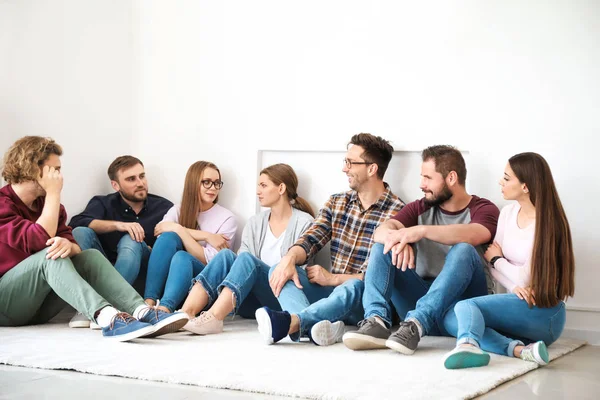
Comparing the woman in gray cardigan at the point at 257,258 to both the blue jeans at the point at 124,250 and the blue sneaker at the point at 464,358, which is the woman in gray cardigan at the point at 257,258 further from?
the blue sneaker at the point at 464,358

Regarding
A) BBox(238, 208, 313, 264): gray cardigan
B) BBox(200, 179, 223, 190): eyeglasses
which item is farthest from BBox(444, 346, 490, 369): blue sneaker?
BBox(200, 179, 223, 190): eyeglasses

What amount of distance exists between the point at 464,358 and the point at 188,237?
6.82 feet

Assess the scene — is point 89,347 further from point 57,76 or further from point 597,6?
point 597,6

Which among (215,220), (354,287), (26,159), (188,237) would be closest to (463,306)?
(354,287)

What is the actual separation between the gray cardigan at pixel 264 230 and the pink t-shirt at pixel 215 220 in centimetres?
19

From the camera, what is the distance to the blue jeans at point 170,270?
3.97m

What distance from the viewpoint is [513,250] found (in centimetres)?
324

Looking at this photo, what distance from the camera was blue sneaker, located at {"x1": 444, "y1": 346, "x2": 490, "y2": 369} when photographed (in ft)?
8.75

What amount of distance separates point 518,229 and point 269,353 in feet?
4.02

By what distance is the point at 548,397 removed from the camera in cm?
236

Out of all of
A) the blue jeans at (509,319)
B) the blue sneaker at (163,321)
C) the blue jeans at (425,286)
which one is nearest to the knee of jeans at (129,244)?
the blue sneaker at (163,321)

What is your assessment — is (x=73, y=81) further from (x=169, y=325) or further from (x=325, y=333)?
(x=325, y=333)

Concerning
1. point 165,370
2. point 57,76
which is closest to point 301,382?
point 165,370

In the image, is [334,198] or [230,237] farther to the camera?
[230,237]
